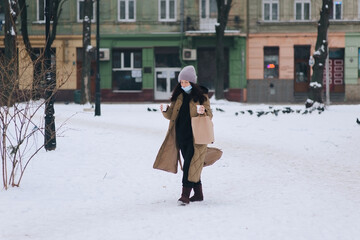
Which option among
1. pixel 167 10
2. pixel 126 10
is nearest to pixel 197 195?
pixel 167 10

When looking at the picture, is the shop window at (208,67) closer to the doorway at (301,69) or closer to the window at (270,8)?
the window at (270,8)

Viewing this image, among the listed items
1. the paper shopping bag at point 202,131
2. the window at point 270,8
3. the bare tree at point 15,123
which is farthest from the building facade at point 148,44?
the paper shopping bag at point 202,131

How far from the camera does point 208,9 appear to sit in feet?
121

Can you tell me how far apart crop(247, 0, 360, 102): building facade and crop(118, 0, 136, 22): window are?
6686 millimetres

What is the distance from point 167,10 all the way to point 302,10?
25.3ft

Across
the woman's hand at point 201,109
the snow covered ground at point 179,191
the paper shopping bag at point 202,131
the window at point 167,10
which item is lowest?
the snow covered ground at point 179,191

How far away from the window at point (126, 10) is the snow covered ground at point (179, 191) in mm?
21707

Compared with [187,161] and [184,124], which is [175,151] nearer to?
[187,161]

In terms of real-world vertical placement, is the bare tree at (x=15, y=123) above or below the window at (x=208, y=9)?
below

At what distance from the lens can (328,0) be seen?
2398 cm

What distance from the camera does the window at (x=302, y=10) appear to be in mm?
37250

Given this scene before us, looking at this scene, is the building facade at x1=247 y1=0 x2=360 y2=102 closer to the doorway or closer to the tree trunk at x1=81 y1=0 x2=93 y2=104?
the doorway

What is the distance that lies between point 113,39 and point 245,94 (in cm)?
816

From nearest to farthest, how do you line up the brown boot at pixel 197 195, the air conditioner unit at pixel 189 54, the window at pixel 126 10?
1. the brown boot at pixel 197 195
2. the air conditioner unit at pixel 189 54
3. the window at pixel 126 10
